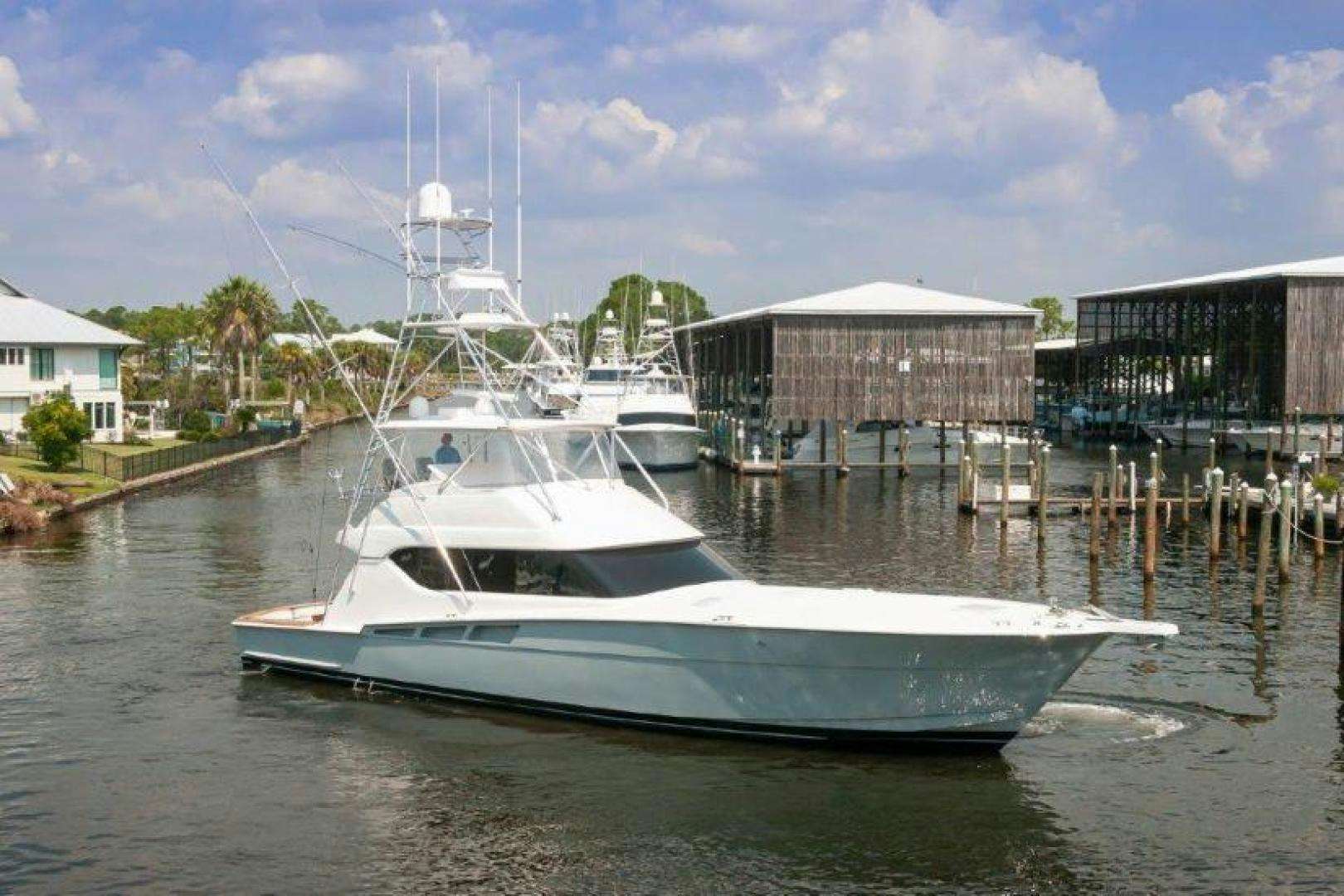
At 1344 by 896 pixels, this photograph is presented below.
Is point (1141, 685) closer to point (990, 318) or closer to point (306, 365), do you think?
point (990, 318)

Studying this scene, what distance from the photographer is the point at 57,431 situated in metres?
54.0

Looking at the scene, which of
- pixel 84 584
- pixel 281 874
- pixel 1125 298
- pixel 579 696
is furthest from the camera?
pixel 1125 298

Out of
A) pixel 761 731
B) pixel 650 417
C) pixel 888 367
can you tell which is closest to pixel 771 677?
pixel 761 731

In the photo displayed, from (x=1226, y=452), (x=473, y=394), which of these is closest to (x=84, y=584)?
(x=473, y=394)

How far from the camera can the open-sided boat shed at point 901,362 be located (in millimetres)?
67688

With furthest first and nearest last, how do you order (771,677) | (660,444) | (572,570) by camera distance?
(660,444)
(572,570)
(771,677)

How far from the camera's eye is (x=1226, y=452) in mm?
77750

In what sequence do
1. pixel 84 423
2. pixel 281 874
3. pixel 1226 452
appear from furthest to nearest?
pixel 1226 452
pixel 84 423
pixel 281 874

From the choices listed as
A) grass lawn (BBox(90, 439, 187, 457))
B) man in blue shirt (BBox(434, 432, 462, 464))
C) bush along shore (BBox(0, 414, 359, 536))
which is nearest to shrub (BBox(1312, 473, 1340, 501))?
man in blue shirt (BBox(434, 432, 462, 464))

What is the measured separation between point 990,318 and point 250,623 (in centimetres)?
5114

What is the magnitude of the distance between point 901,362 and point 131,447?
37.9 m

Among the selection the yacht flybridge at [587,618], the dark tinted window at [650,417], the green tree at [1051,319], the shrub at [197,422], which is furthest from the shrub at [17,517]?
the green tree at [1051,319]

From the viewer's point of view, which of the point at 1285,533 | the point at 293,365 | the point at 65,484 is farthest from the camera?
the point at 293,365

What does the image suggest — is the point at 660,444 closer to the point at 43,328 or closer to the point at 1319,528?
the point at 43,328
